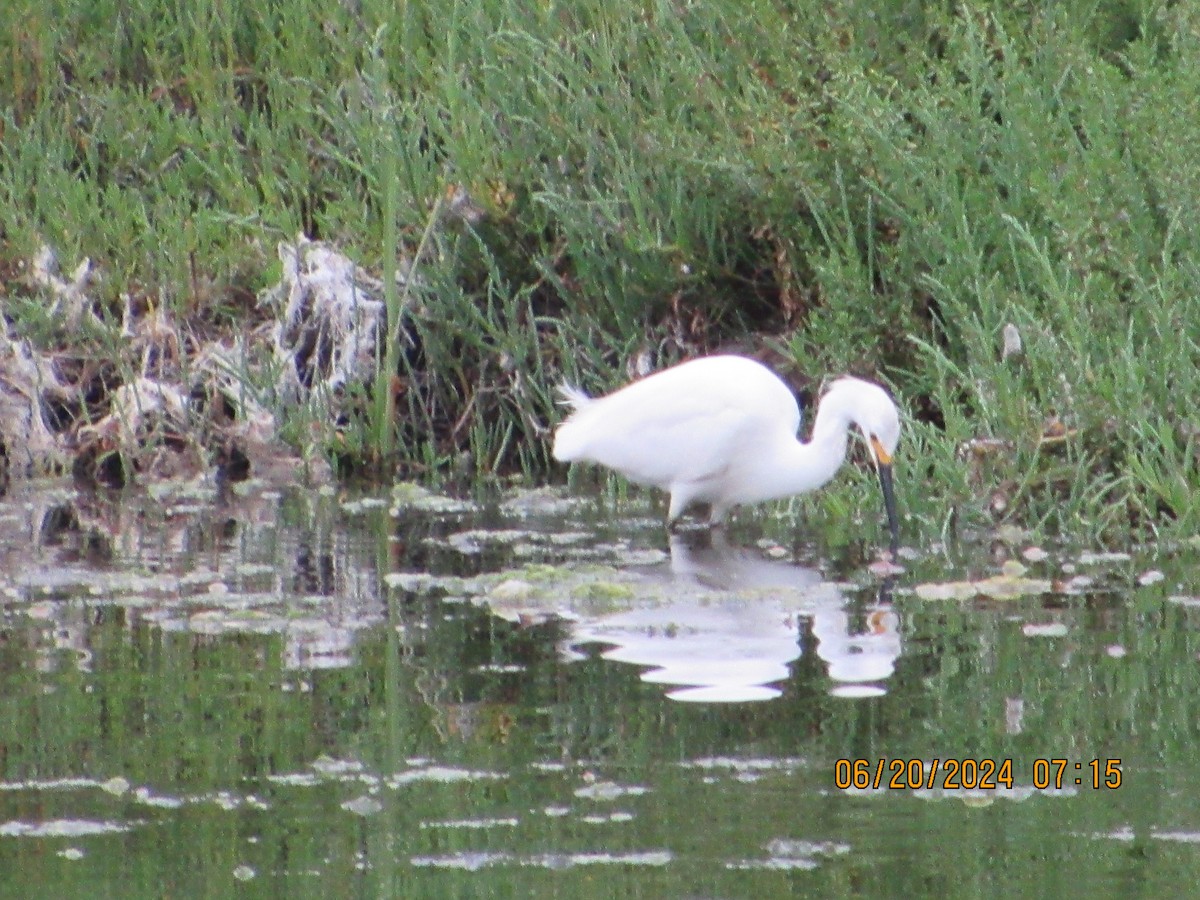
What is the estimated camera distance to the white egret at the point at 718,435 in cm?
713

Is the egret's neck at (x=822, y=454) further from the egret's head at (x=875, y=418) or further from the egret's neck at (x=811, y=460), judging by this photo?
the egret's head at (x=875, y=418)

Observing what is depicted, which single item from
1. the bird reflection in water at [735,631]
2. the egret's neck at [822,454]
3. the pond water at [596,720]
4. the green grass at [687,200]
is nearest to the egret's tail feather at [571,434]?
the green grass at [687,200]

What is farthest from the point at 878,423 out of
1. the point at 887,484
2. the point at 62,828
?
the point at 62,828

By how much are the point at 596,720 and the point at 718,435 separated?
108 inches

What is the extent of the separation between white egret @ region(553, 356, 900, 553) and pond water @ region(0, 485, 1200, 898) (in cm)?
35

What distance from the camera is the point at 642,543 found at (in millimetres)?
7145

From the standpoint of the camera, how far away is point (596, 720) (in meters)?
4.60

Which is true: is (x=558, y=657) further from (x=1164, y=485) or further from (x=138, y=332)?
(x=138, y=332)

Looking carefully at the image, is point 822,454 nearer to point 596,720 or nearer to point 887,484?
point 887,484

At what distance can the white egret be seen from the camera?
281 inches

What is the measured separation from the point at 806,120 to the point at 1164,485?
7.99ft

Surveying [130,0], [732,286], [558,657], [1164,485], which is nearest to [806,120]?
[732,286]

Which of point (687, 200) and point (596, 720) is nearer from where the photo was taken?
point (596, 720)

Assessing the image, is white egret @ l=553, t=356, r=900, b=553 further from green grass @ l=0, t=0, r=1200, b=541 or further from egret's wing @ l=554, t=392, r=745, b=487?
green grass @ l=0, t=0, r=1200, b=541
